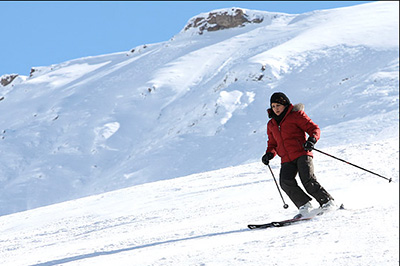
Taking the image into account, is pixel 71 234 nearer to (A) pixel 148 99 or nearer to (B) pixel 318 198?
(B) pixel 318 198

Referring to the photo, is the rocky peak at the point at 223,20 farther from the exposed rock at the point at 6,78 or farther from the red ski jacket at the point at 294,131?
the red ski jacket at the point at 294,131

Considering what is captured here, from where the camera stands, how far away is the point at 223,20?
61.5 meters

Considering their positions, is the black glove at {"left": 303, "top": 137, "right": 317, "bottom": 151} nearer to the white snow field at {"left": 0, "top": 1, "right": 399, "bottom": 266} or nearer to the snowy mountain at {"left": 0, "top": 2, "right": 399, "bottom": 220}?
the white snow field at {"left": 0, "top": 1, "right": 399, "bottom": 266}

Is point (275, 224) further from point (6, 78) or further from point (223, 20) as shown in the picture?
point (6, 78)

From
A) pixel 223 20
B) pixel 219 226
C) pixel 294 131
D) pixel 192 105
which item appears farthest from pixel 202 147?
pixel 223 20

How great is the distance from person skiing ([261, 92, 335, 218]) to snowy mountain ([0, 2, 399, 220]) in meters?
12.9

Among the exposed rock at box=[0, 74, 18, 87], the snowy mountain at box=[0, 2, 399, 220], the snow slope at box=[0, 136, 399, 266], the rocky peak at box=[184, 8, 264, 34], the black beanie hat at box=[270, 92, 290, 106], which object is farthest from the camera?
the exposed rock at box=[0, 74, 18, 87]

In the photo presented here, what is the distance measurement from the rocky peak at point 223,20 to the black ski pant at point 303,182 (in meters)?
55.8

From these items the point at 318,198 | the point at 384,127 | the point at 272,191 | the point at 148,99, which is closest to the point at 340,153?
the point at 272,191

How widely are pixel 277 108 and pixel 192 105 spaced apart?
1105 inches

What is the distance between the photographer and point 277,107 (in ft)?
17.4

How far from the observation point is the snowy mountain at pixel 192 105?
2475 cm

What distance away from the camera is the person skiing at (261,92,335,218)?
5.18 meters

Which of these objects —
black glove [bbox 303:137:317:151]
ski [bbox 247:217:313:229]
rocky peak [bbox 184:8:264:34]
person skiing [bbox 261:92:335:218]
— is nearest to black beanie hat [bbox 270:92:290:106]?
person skiing [bbox 261:92:335:218]
